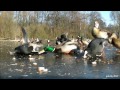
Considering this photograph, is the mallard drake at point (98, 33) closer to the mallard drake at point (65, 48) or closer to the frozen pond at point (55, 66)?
the frozen pond at point (55, 66)

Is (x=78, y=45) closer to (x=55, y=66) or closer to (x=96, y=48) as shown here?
(x=96, y=48)

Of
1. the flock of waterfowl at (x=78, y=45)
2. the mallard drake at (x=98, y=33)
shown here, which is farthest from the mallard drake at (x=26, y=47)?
the mallard drake at (x=98, y=33)

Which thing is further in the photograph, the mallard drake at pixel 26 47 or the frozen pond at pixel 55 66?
the mallard drake at pixel 26 47

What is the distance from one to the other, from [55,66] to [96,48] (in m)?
0.66

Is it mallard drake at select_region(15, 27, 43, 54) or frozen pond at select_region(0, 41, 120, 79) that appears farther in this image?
mallard drake at select_region(15, 27, 43, 54)

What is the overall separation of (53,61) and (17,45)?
569mm

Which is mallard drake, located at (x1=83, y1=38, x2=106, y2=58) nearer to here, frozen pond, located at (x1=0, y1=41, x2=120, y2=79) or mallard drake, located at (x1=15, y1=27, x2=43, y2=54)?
frozen pond, located at (x1=0, y1=41, x2=120, y2=79)

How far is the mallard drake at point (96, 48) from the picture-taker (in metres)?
6.29

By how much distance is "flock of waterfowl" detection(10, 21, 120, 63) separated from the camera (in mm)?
6301

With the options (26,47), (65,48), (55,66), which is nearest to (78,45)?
(65,48)

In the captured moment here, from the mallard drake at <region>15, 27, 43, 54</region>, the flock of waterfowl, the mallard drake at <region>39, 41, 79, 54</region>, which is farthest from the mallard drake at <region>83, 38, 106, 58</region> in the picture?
the mallard drake at <region>15, 27, 43, 54</region>
